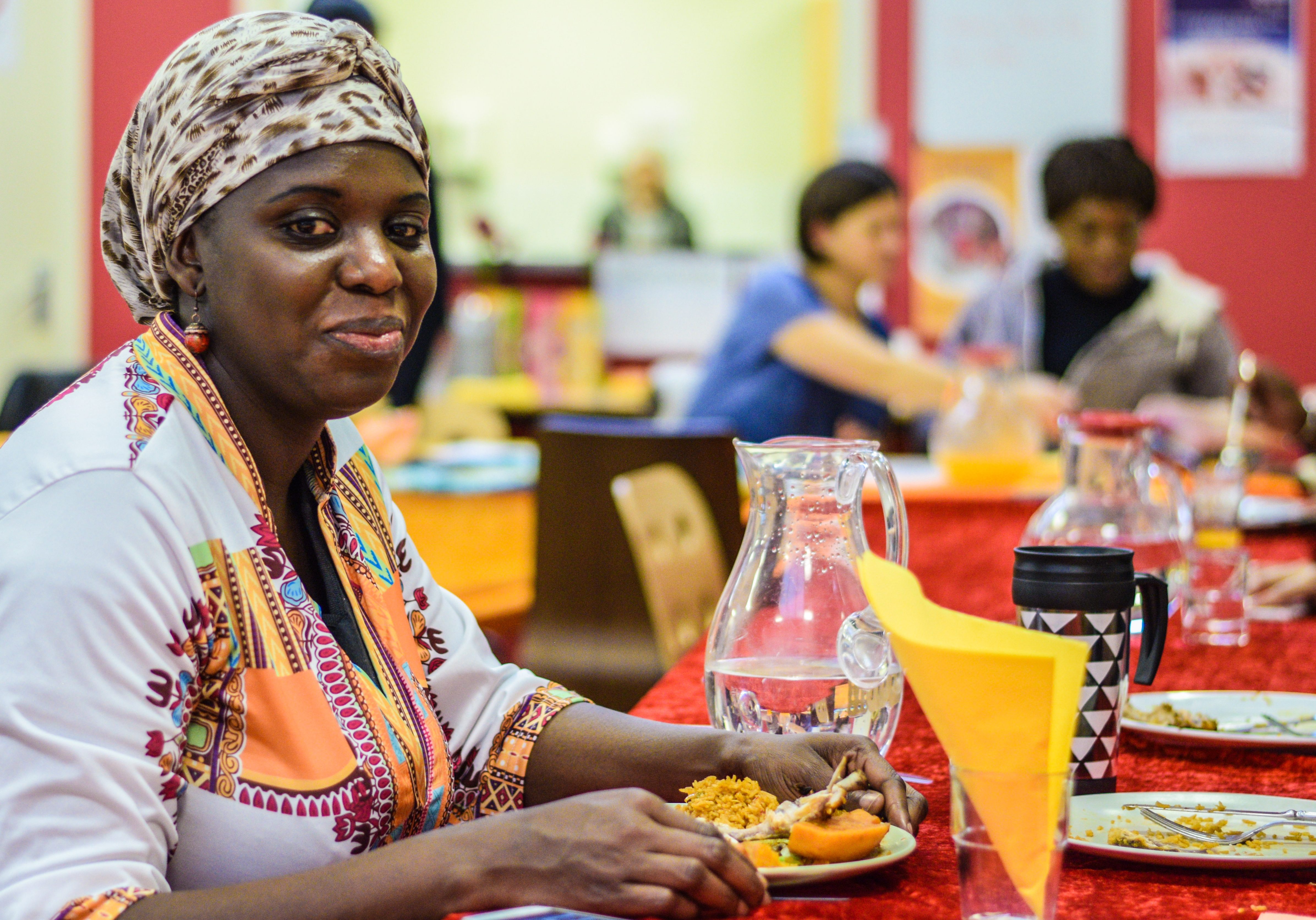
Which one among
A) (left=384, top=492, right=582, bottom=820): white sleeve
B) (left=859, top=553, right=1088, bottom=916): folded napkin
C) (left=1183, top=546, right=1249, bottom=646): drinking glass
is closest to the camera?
(left=859, top=553, right=1088, bottom=916): folded napkin

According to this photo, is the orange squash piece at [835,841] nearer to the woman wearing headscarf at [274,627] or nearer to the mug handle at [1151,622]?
the woman wearing headscarf at [274,627]

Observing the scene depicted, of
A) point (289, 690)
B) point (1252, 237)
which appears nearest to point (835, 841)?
point (289, 690)

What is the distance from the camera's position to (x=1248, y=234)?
18.3ft

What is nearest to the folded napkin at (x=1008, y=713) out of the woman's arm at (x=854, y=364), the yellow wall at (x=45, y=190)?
the woman's arm at (x=854, y=364)

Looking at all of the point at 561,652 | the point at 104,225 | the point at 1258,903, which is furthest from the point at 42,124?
the point at 1258,903

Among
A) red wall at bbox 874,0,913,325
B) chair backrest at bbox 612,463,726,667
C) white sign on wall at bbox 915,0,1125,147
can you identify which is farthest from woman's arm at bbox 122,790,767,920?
white sign on wall at bbox 915,0,1125,147

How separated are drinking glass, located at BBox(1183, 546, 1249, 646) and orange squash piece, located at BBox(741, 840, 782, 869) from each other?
873mm

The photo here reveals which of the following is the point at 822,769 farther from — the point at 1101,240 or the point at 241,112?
the point at 1101,240

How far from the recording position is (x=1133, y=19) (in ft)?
18.4

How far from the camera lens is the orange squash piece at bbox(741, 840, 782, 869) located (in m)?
0.71

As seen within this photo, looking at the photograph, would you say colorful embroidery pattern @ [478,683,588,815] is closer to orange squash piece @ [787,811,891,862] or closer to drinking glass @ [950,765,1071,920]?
orange squash piece @ [787,811,891,862]

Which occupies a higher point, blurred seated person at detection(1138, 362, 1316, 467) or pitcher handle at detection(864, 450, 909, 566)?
pitcher handle at detection(864, 450, 909, 566)

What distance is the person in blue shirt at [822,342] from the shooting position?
3.11m

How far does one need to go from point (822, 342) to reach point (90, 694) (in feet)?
8.33
